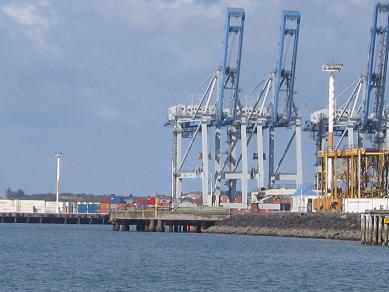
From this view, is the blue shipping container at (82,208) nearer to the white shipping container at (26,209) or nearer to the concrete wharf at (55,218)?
the white shipping container at (26,209)

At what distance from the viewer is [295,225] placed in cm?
10188

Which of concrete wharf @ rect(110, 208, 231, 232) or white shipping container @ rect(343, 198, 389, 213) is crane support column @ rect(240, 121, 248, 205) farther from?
white shipping container @ rect(343, 198, 389, 213)

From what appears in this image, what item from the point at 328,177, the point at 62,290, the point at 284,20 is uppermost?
the point at 284,20

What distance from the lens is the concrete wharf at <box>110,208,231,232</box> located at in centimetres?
11381

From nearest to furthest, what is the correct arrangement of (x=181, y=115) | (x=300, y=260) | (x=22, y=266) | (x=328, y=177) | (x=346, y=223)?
(x=22, y=266)
(x=300, y=260)
(x=346, y=223)
(x=328, y=177)
(x=181, y=115)

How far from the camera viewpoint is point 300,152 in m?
132

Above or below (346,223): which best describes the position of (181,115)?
above

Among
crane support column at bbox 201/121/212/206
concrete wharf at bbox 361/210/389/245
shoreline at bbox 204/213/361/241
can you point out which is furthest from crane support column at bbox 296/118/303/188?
concrete wharf at bbox 361/210/389/245

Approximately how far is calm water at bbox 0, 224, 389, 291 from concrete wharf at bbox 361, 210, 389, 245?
155cm

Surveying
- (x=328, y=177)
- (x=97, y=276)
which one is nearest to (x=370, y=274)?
(x=97, y=276)

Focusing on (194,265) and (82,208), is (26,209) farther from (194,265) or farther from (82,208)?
(194,265)

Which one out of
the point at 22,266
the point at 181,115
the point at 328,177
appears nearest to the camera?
the point at 22,266

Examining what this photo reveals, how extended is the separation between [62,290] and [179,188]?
72948 mm

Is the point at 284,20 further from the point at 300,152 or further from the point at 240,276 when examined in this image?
the point at 240,276
